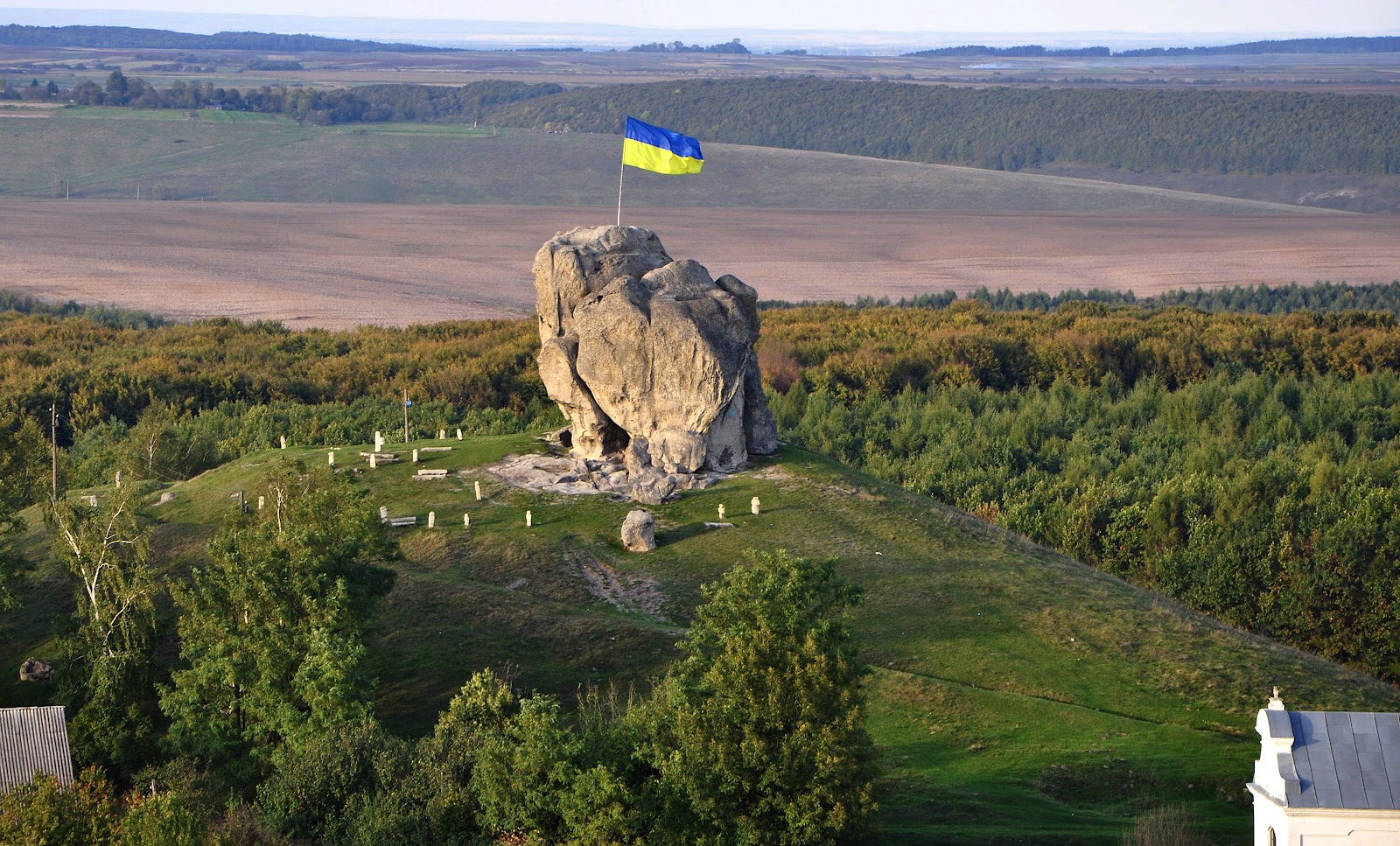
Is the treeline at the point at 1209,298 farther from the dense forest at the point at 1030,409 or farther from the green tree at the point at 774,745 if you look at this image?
the green tree at the point at 774,745

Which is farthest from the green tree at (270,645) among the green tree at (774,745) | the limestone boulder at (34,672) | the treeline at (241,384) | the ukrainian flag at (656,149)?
the ukrainian flag at (656,149)

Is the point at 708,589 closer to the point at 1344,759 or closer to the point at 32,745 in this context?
the point at 1344,759

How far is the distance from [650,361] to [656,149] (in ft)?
29.6

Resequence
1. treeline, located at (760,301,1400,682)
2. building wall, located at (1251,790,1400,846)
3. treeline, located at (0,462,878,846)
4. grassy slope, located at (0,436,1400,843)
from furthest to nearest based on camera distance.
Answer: treeline, located at (760,301,1400,682)
grassy slope, located at (0,436,1400,843)
treeline, located at (0,462,878,846)
building wall, located at (1251,790,1400,846)

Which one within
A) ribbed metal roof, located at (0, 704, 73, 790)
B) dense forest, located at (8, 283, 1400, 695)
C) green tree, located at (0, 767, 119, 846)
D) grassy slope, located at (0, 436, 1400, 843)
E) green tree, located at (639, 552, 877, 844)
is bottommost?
dense forest, located at (8, 283, 1400, 695)

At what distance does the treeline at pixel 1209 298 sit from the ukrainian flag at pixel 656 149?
75.3m

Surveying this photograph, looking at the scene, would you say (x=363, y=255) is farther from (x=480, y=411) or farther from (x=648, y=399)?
(x=648, y=399)

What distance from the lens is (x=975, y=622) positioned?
44.8 m

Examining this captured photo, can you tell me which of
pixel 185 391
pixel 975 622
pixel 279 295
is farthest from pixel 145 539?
pixel 279 295

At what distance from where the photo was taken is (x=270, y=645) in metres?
38.3

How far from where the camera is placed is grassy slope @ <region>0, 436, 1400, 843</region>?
35938 mm

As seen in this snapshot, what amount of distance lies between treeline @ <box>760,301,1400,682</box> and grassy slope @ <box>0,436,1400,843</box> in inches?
510

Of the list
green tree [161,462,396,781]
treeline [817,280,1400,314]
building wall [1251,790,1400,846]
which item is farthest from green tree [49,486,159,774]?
treeline [817,280,1400,314]

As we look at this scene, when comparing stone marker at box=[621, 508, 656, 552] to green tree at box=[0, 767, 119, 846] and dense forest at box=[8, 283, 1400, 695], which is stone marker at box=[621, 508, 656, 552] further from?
dense forest at box=[8, 283, 1400, 695]
